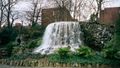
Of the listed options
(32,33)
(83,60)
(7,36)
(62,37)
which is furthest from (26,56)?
(7,36)

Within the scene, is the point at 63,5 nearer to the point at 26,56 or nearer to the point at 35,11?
the point at 35,11

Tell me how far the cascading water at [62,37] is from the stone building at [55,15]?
8622 millimetres

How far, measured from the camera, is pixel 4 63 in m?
20.9

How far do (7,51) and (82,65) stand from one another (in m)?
8.47

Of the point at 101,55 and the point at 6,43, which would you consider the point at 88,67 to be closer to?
the point at 101,55

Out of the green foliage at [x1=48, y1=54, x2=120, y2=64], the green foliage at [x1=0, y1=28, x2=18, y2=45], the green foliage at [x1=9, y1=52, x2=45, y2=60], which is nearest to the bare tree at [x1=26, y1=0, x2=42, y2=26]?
the green foliage at [x1=0, y1=28, x2=18, y2=45]

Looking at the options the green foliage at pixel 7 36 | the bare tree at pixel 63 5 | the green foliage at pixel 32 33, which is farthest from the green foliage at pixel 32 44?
the bare tree at pixel 63 5

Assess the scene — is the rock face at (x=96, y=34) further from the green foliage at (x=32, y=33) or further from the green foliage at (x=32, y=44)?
the green foliage at (x=32, y=33)

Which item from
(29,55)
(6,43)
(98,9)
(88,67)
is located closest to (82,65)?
(88,67)

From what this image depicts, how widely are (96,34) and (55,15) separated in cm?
1338

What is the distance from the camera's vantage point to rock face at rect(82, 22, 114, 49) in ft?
79.1

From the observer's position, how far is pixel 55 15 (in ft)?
123

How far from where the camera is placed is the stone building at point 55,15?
34.6 m

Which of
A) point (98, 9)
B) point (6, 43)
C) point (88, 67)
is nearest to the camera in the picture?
point (88, 67)
